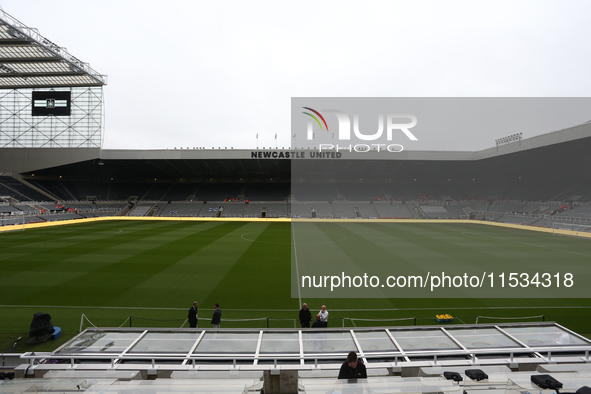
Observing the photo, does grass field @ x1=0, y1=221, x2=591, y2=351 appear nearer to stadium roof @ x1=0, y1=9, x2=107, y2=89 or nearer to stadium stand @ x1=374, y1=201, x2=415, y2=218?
stadium roof @ x1=0, y1=9, x2=107, y2=89

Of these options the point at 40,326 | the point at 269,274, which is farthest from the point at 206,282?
the point at 40,326

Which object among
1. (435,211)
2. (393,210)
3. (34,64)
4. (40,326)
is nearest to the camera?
(40,326)

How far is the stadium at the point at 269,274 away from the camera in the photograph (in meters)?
5.29

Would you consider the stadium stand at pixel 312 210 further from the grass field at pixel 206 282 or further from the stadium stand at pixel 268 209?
the grass field at pixel 206 282

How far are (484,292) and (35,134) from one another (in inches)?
2771

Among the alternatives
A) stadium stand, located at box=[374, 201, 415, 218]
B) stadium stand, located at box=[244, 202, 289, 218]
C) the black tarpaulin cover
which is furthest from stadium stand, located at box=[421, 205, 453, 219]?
the black tarpaulin cover

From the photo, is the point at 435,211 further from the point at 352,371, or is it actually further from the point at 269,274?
the point at 352,371

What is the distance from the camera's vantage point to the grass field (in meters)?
10.8

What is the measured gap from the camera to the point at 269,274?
54.5 feet

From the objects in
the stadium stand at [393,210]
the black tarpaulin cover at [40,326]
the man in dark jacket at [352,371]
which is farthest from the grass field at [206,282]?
the stadium stand at [393,210]

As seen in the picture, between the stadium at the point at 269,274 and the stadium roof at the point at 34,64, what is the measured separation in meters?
Result: 0.31

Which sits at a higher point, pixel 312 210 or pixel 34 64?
pixel 34 64

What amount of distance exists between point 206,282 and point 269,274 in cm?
350

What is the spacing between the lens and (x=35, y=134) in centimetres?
5306
